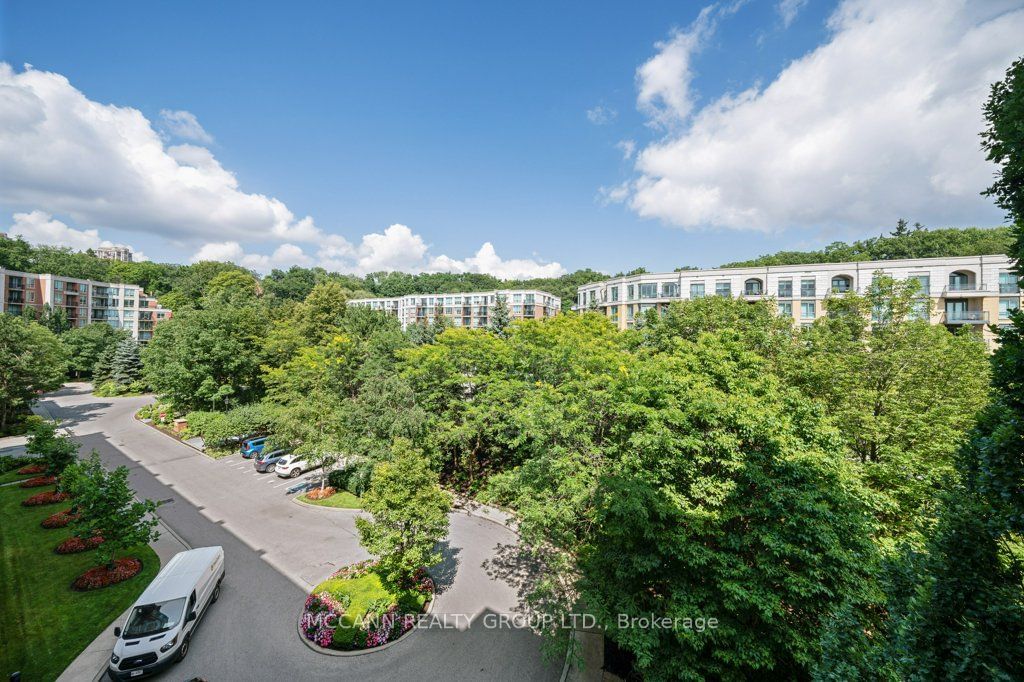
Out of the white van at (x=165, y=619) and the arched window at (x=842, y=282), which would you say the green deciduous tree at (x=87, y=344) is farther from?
the arched window at (x=842, y=282)

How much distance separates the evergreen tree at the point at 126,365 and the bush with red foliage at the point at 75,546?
45989 mm

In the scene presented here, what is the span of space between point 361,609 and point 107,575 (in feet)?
34.0

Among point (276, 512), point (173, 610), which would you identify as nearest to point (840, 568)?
point (173, 610)

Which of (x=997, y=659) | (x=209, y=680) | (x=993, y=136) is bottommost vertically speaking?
(x=209, y=680)

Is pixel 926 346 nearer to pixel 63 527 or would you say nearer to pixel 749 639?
pixel 749 639

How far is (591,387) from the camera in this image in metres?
14.3

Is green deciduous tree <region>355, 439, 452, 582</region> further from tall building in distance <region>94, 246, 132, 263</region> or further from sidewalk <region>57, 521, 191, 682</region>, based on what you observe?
tall building in distance <region>94, 246, 132, 263</region>

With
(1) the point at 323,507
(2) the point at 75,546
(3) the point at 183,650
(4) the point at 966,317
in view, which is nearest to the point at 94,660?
(3) the point at 183,650

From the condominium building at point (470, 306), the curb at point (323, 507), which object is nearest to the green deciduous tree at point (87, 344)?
the condominium building at point (470, 306)

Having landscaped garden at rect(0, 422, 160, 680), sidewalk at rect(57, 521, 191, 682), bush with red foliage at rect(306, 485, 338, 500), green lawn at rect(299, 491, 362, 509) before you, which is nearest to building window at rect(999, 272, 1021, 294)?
green lawn at rect(299, 491, 362, 509)

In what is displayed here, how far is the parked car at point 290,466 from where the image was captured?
24.7 m

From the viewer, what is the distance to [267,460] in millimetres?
25453

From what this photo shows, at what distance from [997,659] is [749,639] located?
5.12m

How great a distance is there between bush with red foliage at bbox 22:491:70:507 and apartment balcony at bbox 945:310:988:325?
218 ft
